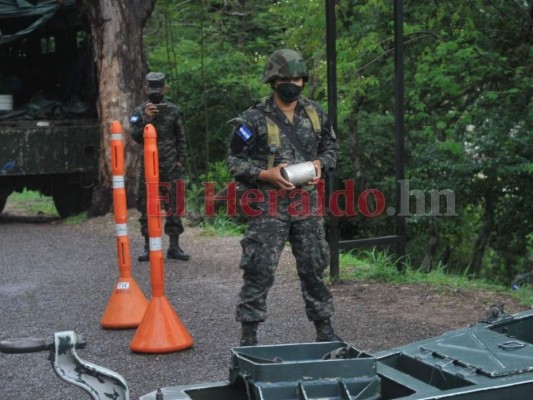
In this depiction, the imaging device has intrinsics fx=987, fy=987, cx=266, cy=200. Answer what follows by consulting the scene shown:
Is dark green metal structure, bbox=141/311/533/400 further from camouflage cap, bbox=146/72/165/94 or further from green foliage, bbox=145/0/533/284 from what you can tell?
green foliage, bbox=145/0/533/284

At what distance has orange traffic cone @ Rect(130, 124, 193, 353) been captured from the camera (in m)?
6.82

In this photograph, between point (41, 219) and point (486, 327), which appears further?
point (41, 219)

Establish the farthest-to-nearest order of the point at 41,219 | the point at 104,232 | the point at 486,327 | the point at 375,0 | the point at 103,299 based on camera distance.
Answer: the point at 41,219 < the point at 104,232 < the point at 375,0 < the point at 103,299 < the point at 486,327

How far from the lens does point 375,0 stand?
13234 millimetres

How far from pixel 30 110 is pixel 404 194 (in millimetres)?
8318

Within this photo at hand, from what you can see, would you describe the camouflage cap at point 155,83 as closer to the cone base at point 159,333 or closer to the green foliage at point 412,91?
the cone base at point 159,333

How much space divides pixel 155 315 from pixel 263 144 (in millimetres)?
1573

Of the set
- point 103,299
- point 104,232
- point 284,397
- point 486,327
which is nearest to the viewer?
point 284,397

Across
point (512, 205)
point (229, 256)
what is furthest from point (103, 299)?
point (512, 205)

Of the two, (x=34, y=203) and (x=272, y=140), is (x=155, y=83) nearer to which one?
(x=272, y=140)

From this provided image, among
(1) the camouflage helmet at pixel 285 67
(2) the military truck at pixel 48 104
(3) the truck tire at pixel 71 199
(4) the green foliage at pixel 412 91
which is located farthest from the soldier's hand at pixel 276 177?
(3) the truck tire at pixel 71 199

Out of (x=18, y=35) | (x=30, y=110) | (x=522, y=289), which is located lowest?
(x=522, y=289)

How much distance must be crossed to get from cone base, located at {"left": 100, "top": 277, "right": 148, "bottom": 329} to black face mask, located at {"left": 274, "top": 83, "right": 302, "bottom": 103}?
2472mm

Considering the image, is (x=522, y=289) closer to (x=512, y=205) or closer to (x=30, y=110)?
(x=512, y=205)
